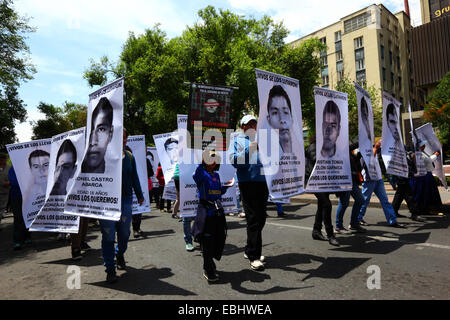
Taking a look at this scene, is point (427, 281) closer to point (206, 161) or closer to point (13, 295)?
point (206, 161)

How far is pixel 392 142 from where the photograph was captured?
6.49 metres

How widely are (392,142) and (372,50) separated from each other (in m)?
41.0

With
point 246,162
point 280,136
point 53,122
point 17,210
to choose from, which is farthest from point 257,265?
point 53,122

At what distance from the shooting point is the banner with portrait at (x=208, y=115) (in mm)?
4664

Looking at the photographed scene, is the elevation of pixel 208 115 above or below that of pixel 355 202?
above

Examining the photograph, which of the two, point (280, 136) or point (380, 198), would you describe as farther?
point (380, 198)

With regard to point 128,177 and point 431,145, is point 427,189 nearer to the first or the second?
point 431,145

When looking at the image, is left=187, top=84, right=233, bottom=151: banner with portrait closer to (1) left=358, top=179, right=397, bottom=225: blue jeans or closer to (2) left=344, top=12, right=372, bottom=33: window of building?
(1) left=358, top=179, right=397, bottom=225: blue jeans

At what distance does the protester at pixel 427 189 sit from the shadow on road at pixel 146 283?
6.30 metres

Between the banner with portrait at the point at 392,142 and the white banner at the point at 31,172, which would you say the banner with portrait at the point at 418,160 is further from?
the white banner at the point at 31,172

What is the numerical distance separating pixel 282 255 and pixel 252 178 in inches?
56.6

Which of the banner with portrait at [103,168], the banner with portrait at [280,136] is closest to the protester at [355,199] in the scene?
the banner with portrait at [280,136]
